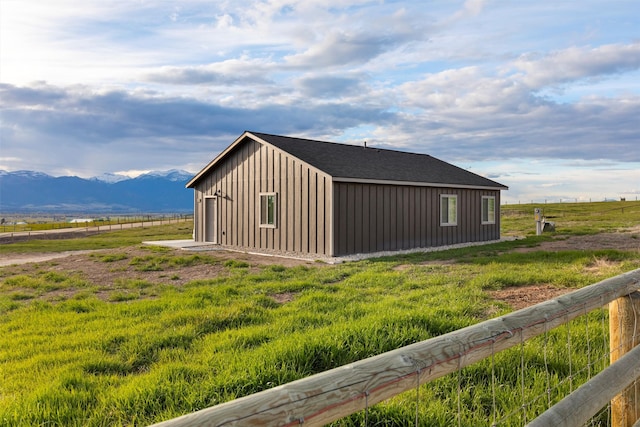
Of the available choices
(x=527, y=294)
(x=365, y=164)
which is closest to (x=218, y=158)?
(x=365, y=164)

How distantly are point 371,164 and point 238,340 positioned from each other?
49.8 feet

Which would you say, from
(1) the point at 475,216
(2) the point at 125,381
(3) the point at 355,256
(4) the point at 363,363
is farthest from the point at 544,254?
(4) the point at 363,363

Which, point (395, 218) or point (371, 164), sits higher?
point (371, 164)

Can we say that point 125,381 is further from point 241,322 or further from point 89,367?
point 241,322

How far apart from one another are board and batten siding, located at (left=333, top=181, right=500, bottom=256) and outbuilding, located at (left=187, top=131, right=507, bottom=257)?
1.4 inches

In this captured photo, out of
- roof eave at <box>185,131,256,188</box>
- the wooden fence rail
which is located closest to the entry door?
roof eave at <box>185,131,256,188</box>

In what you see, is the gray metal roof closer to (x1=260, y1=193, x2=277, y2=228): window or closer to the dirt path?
(x1=260, y1=193, x2=277, y2=228): window

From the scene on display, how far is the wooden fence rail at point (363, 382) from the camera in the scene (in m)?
1.35

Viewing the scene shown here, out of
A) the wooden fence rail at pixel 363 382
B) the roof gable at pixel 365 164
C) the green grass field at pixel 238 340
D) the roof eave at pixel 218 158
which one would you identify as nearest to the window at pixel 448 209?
the roof gable at pixel 365 164

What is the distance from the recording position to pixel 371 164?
19922 mm

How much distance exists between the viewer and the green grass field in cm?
386

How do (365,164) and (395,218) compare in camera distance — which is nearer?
(395,218)

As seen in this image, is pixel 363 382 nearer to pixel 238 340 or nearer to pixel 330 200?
pixel 238 340

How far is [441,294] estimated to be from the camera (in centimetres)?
820
